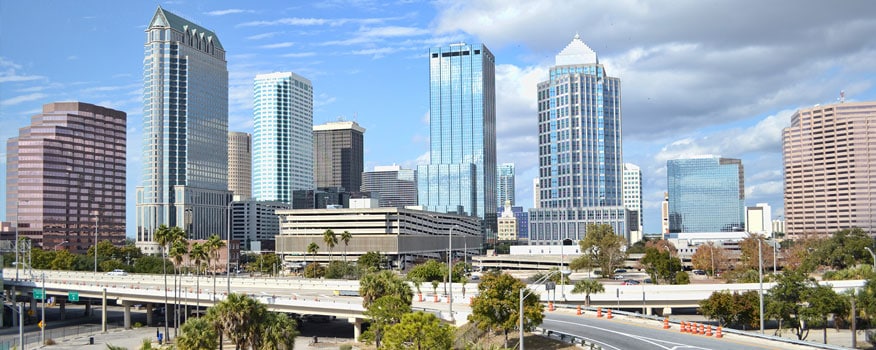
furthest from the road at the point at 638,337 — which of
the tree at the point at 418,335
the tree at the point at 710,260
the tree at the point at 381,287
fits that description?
the tree at the point at 710,260

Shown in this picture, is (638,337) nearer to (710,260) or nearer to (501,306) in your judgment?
(501,306)

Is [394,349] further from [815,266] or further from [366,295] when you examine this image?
[815,266]

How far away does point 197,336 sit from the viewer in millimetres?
61969

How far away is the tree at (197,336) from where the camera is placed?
6178 cm

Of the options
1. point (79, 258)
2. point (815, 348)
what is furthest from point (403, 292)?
point (79, 258)

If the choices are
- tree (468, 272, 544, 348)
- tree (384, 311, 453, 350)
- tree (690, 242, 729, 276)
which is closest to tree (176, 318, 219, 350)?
tree (384, 311, 453, 350)

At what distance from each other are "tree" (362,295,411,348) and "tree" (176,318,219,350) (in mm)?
15648

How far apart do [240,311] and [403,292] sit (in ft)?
67.8

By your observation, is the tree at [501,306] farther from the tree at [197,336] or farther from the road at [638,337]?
the tree at [197,336]

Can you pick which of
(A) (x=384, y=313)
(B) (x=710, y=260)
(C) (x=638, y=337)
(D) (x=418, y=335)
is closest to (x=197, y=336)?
(A) (x=384, y=313)

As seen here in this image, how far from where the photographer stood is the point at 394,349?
53125 mm

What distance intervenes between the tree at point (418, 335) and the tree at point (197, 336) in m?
17.6

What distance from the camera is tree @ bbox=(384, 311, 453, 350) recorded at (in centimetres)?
5247

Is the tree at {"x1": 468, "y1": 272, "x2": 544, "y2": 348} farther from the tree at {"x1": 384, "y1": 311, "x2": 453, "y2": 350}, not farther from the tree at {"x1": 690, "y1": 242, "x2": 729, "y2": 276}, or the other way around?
the tree at {"x1": 690, "y1": 242, "x2": 729, "y2": 276}
